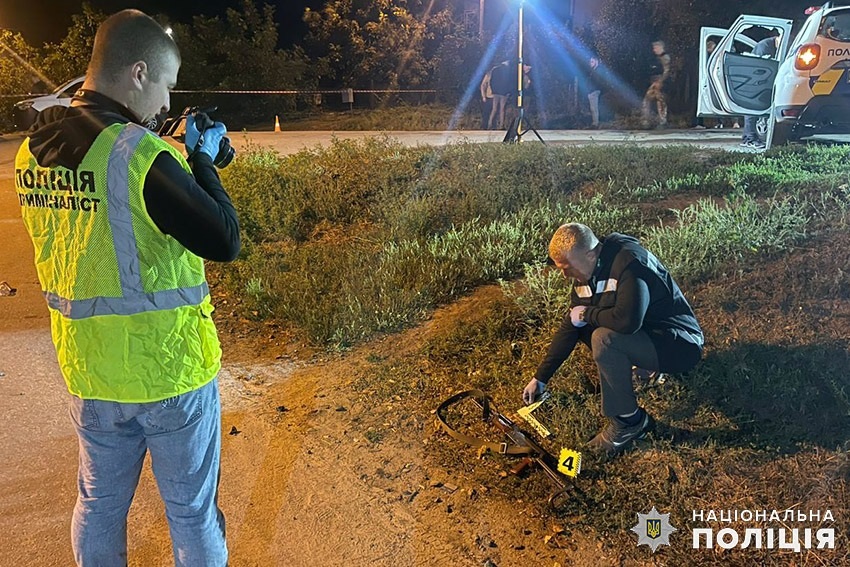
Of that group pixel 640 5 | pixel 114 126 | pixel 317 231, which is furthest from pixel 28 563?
pixel 640 5

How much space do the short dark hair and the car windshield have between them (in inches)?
391

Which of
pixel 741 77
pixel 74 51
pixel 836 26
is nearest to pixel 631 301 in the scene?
pixel 836 26

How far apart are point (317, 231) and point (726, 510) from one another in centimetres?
521

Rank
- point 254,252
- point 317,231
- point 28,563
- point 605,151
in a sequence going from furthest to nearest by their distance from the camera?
point 605,151 → point 317,231 → point 254,252 → point 28,563

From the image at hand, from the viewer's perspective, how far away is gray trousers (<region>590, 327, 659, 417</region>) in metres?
3.39

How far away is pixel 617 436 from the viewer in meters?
3.45

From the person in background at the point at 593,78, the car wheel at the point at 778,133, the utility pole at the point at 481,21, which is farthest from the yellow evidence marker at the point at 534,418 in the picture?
the utility pole at the point at 481,21

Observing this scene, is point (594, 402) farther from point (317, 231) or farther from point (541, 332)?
point (317, 231)

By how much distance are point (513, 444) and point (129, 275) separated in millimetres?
2192

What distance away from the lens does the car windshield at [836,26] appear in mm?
9367

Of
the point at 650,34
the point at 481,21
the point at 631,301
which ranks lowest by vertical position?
the point at 631,301

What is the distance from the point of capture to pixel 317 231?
739 centimetres

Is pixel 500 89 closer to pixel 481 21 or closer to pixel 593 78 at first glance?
pixel 593 78

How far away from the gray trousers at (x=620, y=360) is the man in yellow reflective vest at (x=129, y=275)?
6.28 ft
